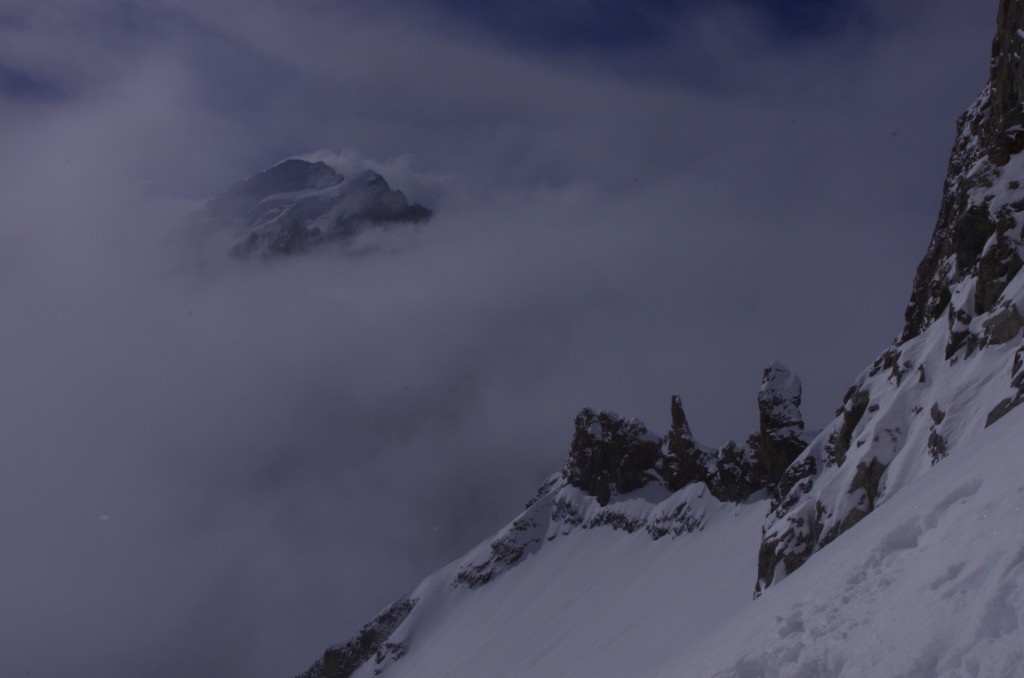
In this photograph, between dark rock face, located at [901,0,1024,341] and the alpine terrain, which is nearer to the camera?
the alpine terrain

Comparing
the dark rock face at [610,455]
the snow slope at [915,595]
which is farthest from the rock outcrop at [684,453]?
the snow slope at [915,595]

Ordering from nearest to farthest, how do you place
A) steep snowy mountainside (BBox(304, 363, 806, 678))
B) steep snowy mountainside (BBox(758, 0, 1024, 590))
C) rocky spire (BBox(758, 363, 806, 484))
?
steep snowy mountainside (BBox(758, 0, 1024, 590)) < rocky spire (BBox(758, 363, 806, 484)) < steep snowy mountainside (BBox(304, 363, 806, 678))

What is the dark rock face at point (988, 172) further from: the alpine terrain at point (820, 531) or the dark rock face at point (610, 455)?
the dark rock face at point (610, 455)

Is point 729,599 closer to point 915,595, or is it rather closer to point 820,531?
point 820,531

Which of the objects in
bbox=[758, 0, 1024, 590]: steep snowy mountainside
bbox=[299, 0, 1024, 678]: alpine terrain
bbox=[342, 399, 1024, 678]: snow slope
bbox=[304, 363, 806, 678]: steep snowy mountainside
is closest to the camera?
bbox=[342, 399, 1024, 678]: snow slope

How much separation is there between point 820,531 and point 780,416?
3977 cm

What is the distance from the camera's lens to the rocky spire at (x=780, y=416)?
244ft

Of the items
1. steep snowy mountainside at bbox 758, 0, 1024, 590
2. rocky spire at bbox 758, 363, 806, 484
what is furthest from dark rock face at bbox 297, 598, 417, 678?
steep snowy mountainside at bbox 758, 0, 1024, 590

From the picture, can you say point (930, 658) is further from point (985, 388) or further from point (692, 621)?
point (692, 621)

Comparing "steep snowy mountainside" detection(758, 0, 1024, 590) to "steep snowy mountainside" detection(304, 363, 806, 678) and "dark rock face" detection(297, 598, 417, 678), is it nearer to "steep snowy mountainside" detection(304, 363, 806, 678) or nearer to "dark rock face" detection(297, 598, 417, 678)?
"steep snowy mountainside" detection(304, 363, 806, 678)

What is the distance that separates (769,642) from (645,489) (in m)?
94.0

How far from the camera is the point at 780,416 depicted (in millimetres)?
77062

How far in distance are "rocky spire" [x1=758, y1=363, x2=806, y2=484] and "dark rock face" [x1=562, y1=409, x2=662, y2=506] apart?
98.2 ft

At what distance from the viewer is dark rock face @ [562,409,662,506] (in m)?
111
